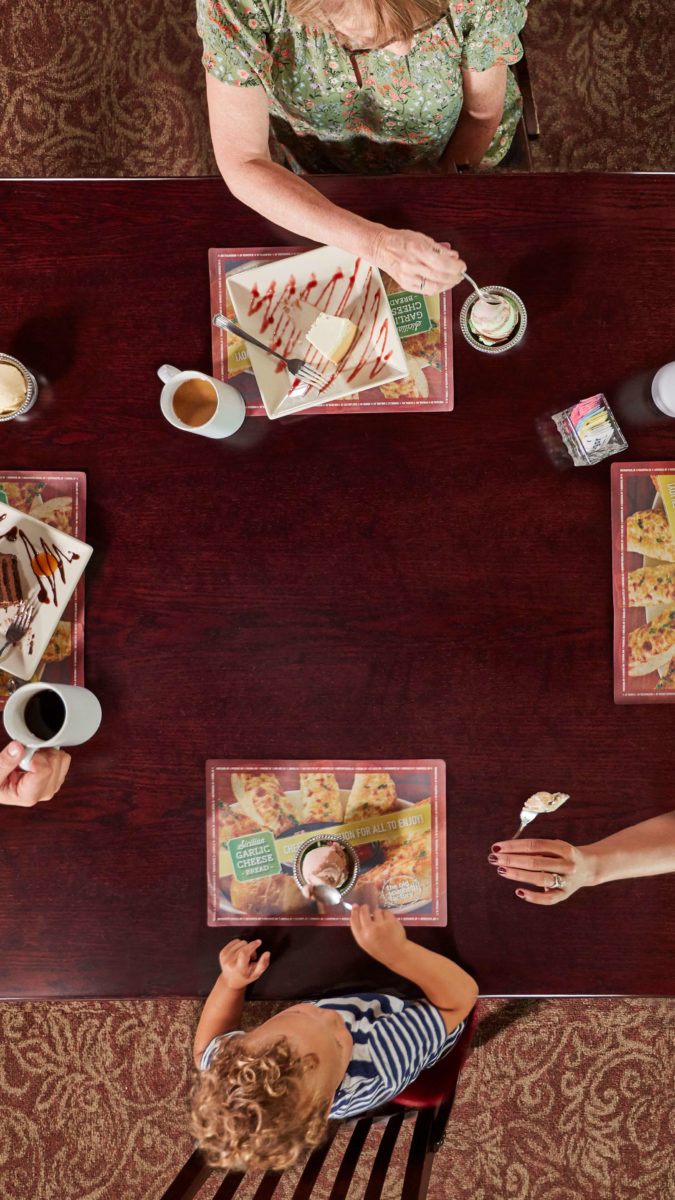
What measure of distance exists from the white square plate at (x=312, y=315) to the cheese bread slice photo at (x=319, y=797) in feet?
1.88

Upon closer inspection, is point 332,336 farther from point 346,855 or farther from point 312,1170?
point 312,1170

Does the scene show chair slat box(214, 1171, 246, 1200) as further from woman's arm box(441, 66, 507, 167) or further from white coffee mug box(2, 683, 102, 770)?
woman's arm box(441, 66, 507, 167)

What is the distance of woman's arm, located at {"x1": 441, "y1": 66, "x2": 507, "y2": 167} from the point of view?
1.27 meters

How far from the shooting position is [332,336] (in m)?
1.20

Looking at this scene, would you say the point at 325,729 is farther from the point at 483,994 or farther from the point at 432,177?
the point at 432,177

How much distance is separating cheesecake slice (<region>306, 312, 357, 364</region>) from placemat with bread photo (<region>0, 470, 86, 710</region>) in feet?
1.42

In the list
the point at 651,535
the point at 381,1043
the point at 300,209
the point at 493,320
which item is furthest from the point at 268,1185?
the point at 300,209

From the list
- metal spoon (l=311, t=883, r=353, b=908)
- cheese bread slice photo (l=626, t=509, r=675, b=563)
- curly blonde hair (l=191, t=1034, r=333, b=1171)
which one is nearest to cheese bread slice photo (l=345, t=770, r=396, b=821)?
metal spoon (l=311, t=883, r=353, b=908)

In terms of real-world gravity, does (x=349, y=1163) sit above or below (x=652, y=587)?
below

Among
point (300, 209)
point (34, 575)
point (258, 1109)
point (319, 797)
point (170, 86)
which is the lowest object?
point (258, 1109)

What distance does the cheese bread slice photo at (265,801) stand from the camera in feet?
3.93

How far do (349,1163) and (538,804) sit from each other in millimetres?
756

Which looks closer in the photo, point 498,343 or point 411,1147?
point 498,343

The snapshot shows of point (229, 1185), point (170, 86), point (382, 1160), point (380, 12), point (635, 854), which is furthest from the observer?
point (170, 86)
